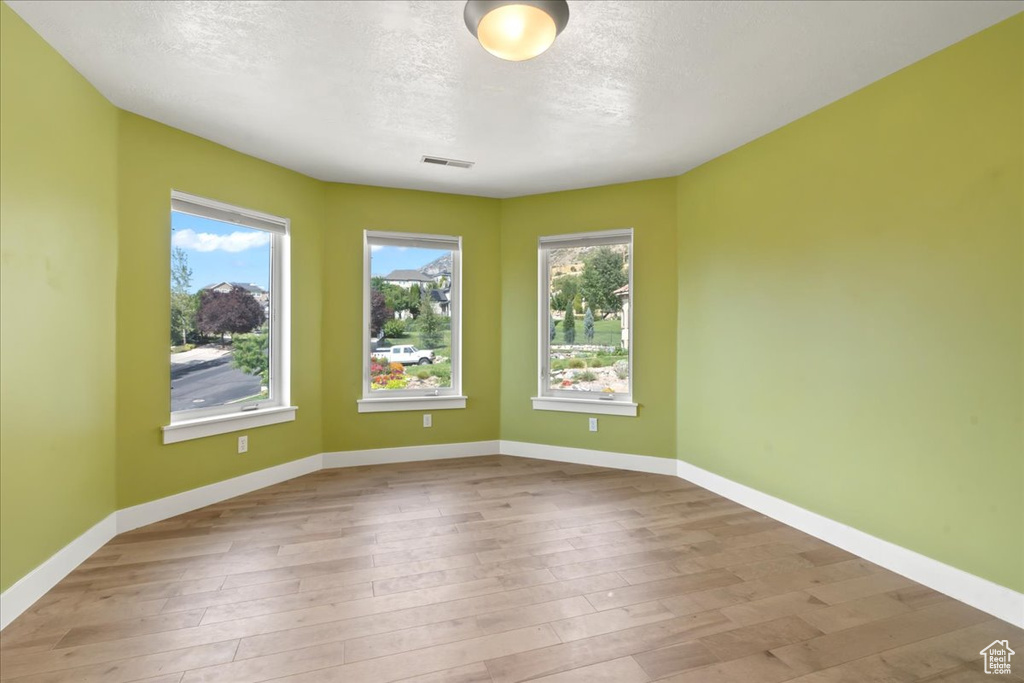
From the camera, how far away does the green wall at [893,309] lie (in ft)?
7.00

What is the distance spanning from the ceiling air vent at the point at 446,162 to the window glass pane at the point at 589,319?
49.9 inches

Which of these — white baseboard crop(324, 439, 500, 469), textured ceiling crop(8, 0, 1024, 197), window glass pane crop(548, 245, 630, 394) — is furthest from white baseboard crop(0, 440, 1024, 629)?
textured ceiling crop(8, 0, 1024, 197)

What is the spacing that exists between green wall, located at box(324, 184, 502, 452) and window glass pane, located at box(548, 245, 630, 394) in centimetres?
60

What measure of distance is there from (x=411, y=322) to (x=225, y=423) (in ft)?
5.79

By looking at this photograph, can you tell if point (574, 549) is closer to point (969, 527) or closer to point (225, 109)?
point (969, 527)

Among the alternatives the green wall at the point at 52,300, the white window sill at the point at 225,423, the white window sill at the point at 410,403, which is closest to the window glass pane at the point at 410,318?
the white window sill at the point at 410,403

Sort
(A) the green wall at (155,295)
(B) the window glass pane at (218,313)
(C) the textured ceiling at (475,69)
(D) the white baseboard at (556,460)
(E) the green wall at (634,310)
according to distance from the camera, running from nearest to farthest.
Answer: (C) the textured ceiling at (475,69), (D) the white baseboard at (556,460), (A) the green wall at (155,295), (B) the window glass pane at (218,313), (E) the green wall at (634,310)

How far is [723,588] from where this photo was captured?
2357 mm

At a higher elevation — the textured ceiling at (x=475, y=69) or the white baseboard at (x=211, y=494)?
the textured ceiling at (x=475, y=69)

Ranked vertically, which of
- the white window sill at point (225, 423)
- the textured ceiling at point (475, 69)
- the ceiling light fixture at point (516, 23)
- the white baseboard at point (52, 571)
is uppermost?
the textured ceiling at point (475, 69)

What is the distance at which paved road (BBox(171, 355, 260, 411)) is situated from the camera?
3.35m

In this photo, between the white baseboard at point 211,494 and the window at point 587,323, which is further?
the window at point 587,323

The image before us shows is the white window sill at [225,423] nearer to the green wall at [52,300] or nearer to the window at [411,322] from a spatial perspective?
the green wall at [52,300]

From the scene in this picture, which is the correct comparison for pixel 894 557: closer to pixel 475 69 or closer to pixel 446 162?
pixel 475 69
